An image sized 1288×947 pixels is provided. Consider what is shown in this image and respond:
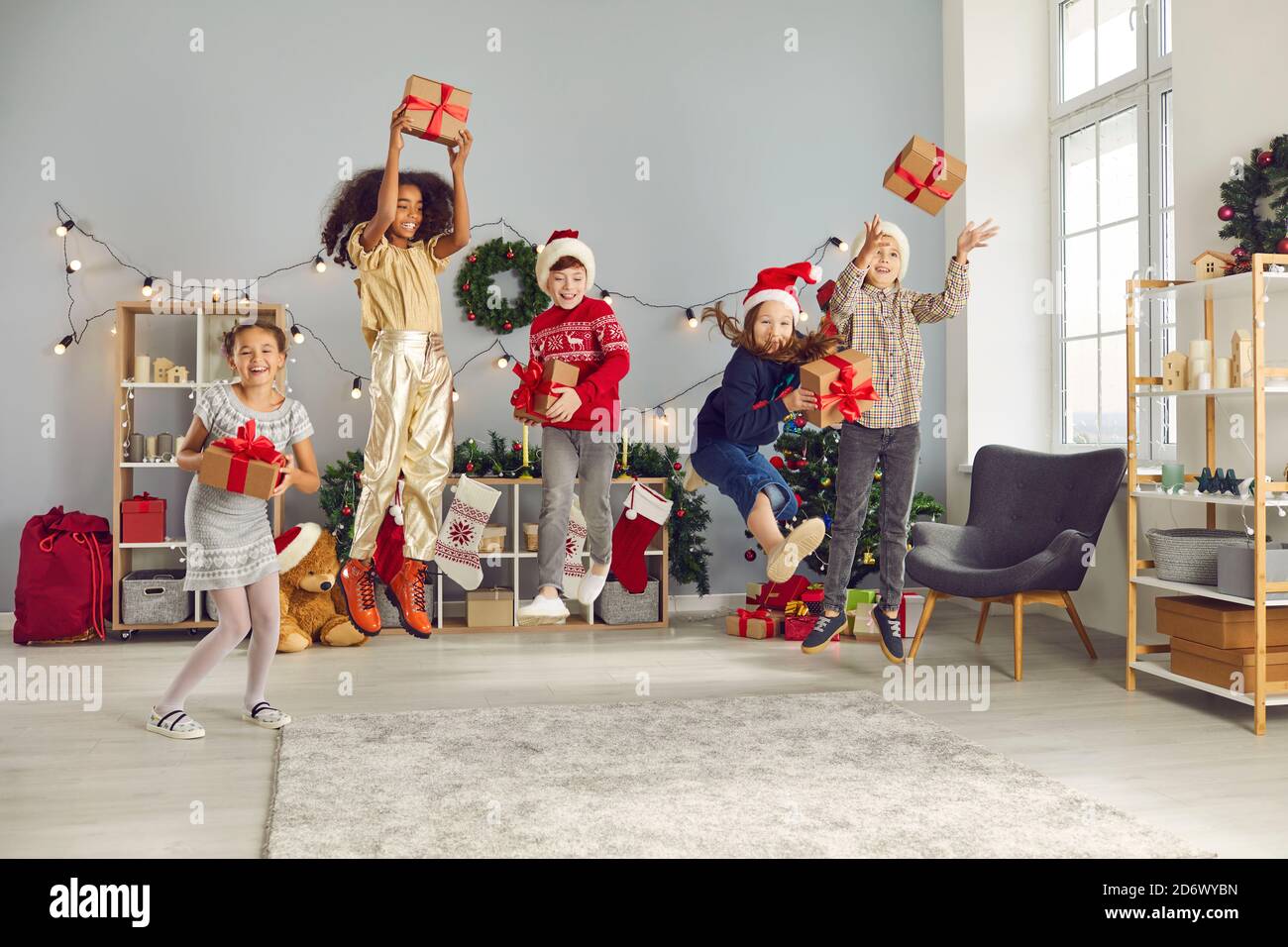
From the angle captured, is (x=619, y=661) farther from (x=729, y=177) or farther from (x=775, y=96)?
(x=775, y=96)

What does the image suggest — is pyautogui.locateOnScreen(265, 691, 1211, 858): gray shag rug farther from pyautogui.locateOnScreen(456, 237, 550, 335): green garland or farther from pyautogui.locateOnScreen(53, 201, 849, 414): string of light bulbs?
pyautogui.locateOnScreen(456, 237, 550, 335): green garland

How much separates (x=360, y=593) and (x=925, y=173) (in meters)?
2.40

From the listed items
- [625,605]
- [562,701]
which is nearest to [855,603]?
[625,605]

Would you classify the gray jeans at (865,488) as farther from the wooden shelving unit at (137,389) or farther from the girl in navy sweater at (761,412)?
the wooden shelving unit at (137,389)

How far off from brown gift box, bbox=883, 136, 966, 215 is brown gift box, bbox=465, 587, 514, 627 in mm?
3241

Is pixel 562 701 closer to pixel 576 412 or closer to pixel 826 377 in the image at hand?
pixel 576 412

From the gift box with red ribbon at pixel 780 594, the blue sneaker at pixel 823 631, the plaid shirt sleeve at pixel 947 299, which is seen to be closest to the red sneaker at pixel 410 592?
the blue sneaker at pixel 823 631

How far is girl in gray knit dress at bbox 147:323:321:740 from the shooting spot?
369 cm

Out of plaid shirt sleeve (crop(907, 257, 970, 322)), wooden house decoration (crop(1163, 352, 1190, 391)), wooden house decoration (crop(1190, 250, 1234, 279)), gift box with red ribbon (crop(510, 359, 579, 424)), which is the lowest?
gift box with red ribbon (crop(510, 359, 579, 424))

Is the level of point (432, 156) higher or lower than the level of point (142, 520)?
higher

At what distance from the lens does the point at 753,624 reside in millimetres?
5980

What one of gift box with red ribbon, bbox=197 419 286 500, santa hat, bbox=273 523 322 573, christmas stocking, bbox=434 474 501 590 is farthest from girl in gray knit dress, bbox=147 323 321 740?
christmas stocking, bbox=434 474 501 590

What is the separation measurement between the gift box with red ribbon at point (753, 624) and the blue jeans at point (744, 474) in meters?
2.36

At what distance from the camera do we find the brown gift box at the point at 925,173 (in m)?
3.83
